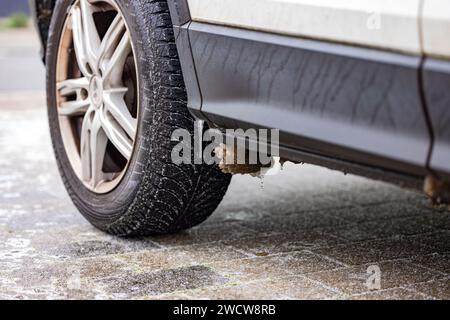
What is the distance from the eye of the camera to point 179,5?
9.00ft

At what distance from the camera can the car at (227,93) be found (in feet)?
6.52

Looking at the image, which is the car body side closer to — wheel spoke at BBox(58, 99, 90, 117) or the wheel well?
wheel spoke at BBox(58, 99, 90, 117)

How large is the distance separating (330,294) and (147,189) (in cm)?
76

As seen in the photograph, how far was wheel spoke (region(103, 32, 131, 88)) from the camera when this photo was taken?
299 centimetres

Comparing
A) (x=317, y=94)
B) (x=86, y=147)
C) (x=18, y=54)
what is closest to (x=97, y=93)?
(x=86, y=147)

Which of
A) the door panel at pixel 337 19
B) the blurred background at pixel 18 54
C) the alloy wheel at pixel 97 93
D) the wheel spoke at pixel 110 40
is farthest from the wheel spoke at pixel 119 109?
the blurred background at pixel 18 54

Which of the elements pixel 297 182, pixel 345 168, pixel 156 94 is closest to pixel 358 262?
pixel 345 168

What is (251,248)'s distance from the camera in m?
3.04

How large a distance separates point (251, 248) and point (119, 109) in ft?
2.21

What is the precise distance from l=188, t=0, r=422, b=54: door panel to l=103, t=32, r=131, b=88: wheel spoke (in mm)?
538

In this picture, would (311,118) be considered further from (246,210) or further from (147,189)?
(246,210)

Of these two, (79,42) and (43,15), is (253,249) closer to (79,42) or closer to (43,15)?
(79,42)

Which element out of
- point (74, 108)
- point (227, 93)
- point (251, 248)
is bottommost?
point (251, 248)
